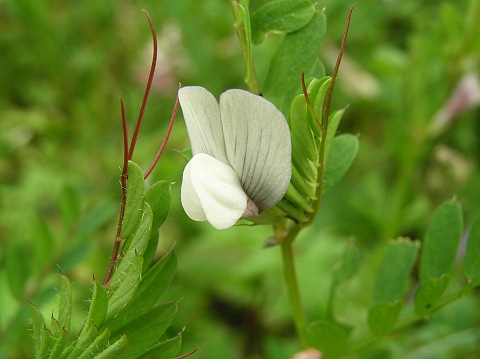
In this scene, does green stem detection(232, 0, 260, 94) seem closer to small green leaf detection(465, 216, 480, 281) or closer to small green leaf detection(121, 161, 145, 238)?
small green leaf detection(121, 161, 145, 238)

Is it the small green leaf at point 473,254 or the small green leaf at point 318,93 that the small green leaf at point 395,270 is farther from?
the small green leaf at point 318,93

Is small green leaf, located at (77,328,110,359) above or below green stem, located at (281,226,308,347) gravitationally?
below

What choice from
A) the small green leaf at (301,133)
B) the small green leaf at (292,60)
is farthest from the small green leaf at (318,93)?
the small green leaf at (292,60)

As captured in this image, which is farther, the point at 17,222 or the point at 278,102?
the point at 17,222

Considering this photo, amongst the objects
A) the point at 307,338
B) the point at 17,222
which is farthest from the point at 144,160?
the point at 307,338

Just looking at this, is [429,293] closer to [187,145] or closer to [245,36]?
[245,36]

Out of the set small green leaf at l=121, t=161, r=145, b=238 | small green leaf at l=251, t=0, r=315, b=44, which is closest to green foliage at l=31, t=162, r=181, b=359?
small green leaf at l=121, t=161, r=145, b=238

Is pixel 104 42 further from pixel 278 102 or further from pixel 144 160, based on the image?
pixel 278 102
